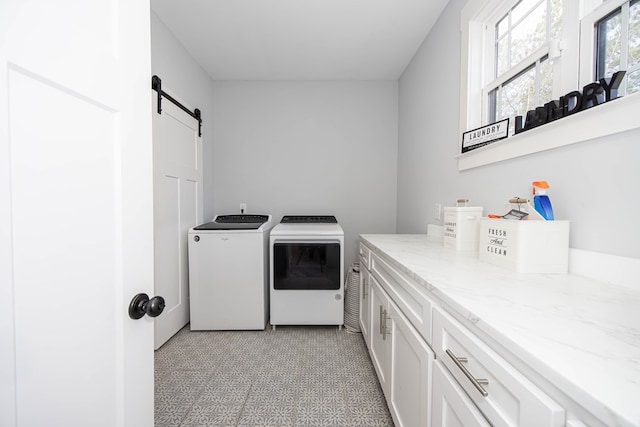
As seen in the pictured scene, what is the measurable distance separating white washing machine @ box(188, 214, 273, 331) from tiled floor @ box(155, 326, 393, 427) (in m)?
0.13

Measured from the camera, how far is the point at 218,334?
2.19 metres

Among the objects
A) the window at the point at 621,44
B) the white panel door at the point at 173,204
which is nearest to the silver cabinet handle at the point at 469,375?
the window at the point at 621,44

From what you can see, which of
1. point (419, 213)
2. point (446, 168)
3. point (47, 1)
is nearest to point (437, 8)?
point (446, 168)

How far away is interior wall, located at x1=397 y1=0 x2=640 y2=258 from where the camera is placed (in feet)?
2.57

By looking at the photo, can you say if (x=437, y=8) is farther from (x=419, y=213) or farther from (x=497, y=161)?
(x=419, y=213)

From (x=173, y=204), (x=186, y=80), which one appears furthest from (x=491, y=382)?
(x=186, y=80)

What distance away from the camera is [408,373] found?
1018 millimetres

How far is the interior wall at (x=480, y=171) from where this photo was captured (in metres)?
0.78

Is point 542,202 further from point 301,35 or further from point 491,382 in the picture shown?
point 301,35

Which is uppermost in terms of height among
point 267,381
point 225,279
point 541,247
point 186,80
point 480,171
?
point 186,80

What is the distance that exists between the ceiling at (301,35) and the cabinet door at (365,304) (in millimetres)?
1870

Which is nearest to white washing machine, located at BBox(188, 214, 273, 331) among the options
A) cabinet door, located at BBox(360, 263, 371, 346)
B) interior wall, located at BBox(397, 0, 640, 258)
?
cabinet door, located at BBox(360, 263, 371, 346)

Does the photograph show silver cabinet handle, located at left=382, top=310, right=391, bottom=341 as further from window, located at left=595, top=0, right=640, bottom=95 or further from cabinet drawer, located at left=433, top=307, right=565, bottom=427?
window, located at left=595, top=0, right=640, bottom=95

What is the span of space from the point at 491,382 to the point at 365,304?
1.42 meters
